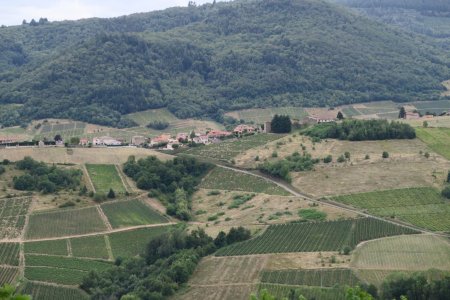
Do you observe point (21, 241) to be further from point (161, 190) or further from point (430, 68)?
point (430, 68)

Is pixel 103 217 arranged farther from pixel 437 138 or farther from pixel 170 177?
pixel 437 138

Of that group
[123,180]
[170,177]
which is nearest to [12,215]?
[123,180]

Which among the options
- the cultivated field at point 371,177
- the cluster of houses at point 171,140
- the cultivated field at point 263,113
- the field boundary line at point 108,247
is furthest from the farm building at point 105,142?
the field boundary line at point 108,247

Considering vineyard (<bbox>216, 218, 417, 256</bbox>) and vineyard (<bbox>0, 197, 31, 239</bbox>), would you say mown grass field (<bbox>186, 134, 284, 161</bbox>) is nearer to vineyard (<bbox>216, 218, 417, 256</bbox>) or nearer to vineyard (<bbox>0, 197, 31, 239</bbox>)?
vineyard (<bbox>0, 197, 31, 239</bbox>)

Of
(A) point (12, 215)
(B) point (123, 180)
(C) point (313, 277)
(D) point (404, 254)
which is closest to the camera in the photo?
(C) point (313, 277)

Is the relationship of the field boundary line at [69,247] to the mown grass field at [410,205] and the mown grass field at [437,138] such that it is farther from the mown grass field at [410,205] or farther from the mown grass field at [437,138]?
the mown grass field at [437,138]

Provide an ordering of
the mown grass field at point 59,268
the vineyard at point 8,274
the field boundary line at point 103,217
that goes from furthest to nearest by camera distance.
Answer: the field boundary line at point 103,217, the mown grass field at point 59,268, the vineyard at point 8,274
